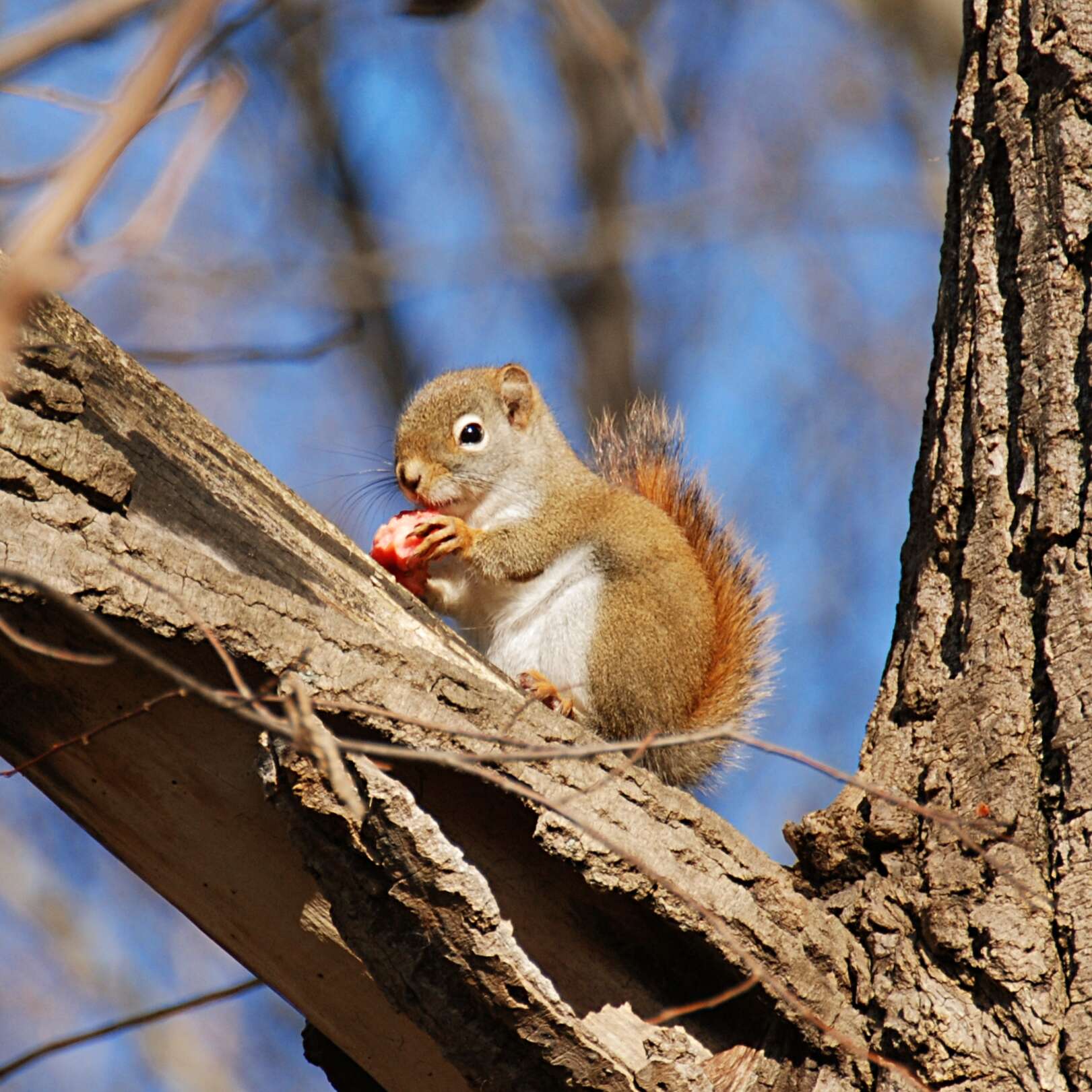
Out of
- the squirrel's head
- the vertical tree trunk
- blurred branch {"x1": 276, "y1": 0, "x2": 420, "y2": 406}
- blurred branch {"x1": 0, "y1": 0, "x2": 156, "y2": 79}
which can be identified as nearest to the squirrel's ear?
the squirrel's head

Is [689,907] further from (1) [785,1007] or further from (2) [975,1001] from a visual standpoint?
(2) [975,1001]

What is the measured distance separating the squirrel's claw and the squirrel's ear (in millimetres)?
994

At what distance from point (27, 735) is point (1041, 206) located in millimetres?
1529

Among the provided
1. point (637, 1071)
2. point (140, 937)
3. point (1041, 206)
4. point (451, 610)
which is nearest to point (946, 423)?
point (1041, 206)

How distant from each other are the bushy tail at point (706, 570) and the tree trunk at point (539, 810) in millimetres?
723

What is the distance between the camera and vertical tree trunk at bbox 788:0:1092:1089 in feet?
5.23

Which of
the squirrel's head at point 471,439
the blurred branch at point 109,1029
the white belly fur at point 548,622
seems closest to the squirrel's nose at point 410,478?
the squirrel's head at point 471,439

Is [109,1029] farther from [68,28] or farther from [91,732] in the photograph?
[68,28]

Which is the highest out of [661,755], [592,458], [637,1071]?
[592,458]

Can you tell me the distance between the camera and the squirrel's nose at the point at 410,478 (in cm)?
310

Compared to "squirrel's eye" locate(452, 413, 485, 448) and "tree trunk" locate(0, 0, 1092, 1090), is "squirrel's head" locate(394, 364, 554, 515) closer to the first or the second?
"squirrel's eye" locate(452, 413, 485, 448)

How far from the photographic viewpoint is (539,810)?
1600mm

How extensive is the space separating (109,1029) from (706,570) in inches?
67.5

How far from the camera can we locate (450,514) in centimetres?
319
